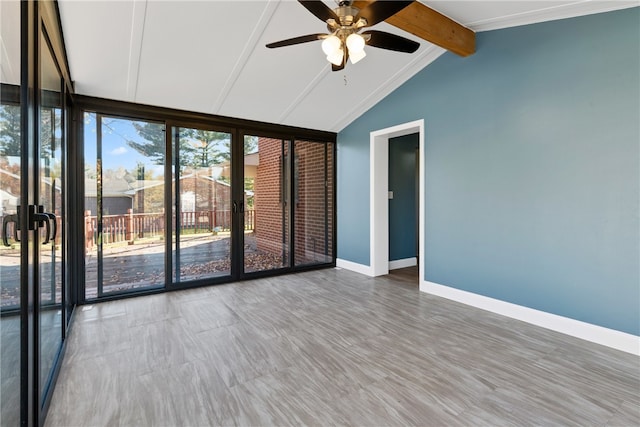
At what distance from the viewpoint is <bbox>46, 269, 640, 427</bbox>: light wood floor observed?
182cm

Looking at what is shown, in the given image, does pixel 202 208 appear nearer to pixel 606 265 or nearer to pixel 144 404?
pixel 144 404

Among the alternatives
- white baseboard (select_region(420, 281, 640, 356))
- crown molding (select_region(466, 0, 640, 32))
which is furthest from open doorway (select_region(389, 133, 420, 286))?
crown molding (select_region(466, 0, 640, 32))

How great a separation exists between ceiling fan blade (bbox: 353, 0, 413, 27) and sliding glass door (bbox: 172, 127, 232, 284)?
2.95 metres

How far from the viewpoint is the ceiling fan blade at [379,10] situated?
1918mm

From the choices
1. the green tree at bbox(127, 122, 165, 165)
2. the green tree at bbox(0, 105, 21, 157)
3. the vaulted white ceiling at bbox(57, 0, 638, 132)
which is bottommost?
the green tree at bbox(0, 105, 21, 157)

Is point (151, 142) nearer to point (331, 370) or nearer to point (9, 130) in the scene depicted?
point (9, 130)

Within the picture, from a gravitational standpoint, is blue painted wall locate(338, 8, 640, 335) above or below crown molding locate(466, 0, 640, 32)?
below

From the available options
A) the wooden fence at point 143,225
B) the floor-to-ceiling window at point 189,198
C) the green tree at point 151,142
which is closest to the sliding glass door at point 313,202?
the floor-to-ceiling window at point 189,198

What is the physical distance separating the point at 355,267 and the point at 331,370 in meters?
3.06

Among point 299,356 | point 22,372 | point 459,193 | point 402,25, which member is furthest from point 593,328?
point 22,372

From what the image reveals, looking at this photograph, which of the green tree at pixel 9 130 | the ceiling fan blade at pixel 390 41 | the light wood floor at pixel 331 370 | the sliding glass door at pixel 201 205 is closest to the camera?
the green tree at pixel 9 130

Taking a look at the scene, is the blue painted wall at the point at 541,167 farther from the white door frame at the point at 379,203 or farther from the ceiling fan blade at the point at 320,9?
the ceiling fan blade at the point at 320,9

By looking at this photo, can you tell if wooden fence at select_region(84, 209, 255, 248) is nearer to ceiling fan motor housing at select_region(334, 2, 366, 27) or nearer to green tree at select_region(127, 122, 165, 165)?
green tree at select_region(127, 122, 165, 165)

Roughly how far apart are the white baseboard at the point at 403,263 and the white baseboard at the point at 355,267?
21.4 inches
